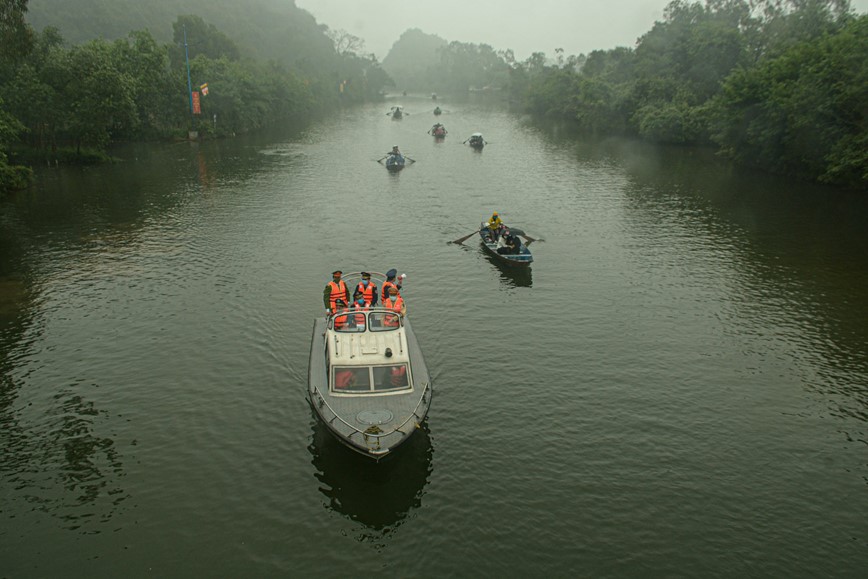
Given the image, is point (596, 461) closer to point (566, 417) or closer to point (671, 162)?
point (566, 417)

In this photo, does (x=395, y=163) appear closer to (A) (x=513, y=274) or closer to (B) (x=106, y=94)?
(B) (x=106, y=94)

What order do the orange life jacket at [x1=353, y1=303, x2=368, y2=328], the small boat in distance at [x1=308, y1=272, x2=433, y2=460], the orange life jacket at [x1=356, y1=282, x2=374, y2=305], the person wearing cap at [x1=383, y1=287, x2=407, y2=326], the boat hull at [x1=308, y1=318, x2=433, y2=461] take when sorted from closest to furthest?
the boat hull at [x1=308, y1=318, x2=433, y2=461], the small boat in distance at [x1=308, y1=272, x2=433, y2=460], the orange life jacket at [x1=353, y1=303, x2=368, y2=328], the person wearing cap at [x1=383, y1=287, x2=407, y2=326], the orange life jacket at [x1=356, y1=282, x2=374, y2=305]

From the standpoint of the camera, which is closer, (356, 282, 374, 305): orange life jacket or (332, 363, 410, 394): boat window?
(332, 363, 410, 394): boat window

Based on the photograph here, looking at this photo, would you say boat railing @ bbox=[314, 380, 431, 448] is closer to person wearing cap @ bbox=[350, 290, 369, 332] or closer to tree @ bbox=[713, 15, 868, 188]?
person wearing cap @ bbox=[350, 290, 369, 332]

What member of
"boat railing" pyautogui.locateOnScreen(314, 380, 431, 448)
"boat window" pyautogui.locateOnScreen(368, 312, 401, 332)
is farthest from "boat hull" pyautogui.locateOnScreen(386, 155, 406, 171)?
"boat railing" pyautogui.locateOnScreen(314, 380, 431, 448)

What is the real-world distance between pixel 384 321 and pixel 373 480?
20.5 ft

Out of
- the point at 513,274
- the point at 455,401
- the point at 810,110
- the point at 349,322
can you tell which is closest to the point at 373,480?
the point at 455,401

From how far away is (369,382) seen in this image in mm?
21312

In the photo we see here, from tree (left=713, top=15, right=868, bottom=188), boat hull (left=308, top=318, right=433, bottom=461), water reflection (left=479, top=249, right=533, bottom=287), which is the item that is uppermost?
tree (left=713, top=15, right=868, bottom=188)

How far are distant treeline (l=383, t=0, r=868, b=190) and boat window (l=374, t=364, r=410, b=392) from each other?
46.9m

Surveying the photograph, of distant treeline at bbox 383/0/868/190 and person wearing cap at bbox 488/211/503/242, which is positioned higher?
distant treeline at bbox 383/0/868/190

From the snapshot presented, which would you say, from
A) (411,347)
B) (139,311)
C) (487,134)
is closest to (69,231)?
(139,311)

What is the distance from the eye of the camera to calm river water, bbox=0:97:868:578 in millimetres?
16984

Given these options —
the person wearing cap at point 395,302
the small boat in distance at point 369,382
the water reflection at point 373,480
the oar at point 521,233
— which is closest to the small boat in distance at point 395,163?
the oar at point 521,233
